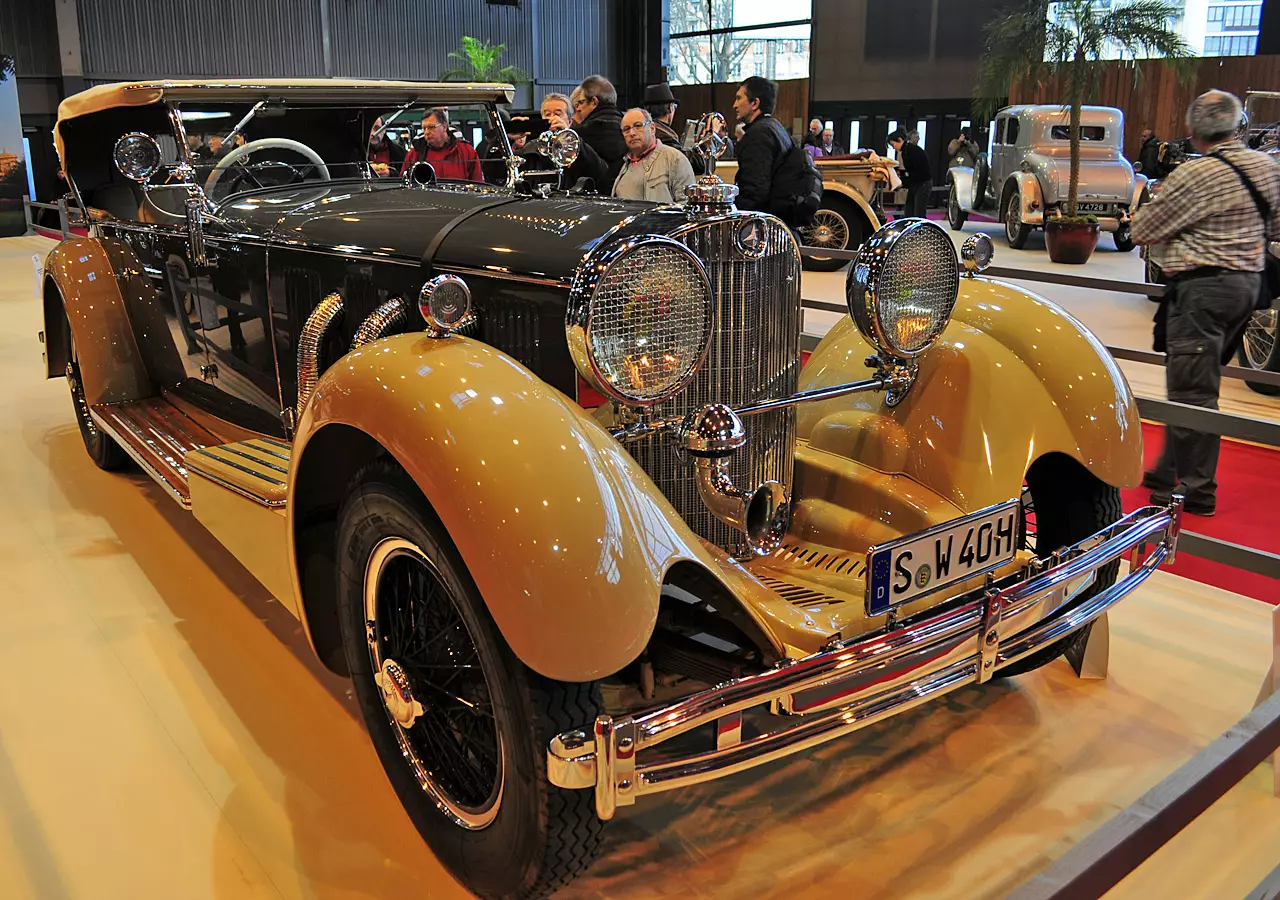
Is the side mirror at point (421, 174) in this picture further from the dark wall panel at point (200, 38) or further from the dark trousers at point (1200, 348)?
the dark wall panel at point (200, 38)

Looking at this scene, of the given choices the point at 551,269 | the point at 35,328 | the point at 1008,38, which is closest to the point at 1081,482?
the point at 551,269

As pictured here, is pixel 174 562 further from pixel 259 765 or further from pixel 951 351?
pixel 951 351

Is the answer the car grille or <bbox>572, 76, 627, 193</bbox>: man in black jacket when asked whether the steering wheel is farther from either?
the car grille

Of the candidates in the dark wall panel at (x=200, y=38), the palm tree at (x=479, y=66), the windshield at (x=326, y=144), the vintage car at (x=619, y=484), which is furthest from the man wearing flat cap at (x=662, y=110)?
the dark wall panel at (x=200, y=38)

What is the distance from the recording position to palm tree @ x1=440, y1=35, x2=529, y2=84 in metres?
19.1

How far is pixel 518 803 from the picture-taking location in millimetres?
1737

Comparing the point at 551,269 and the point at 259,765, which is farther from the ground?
the point at 551,269

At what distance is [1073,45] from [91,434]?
381 inches

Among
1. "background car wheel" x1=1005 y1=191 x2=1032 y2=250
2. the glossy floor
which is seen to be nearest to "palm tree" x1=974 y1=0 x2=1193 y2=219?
"background car wheel" x1=1005 y1=191 x2=1032 y2=250

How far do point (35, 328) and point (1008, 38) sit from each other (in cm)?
940

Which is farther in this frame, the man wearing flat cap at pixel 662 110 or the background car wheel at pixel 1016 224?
the background car wheel at pixel 1016 224

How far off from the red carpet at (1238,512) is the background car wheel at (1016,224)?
701 centimetres

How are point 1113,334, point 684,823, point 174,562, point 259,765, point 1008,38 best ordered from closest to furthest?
point 684,823 → point 259,765 → point 174,562 → point 1113,334 → point 1008,38

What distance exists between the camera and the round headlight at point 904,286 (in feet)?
7.68
